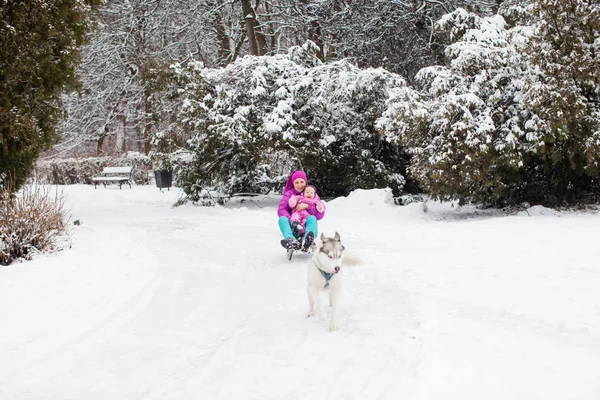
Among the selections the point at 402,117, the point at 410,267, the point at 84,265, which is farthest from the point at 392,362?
the point at 402,117

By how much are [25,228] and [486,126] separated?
28.6ft

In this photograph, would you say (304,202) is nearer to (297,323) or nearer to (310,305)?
(310,305)

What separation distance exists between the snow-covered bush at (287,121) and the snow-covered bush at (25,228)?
6790 mm

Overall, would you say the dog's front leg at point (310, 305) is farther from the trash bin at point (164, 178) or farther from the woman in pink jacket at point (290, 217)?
the trash bin at point (164, 178)

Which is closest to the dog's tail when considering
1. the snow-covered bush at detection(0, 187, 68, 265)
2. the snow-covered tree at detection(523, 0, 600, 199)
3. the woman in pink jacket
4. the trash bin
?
the woman in pink jacket

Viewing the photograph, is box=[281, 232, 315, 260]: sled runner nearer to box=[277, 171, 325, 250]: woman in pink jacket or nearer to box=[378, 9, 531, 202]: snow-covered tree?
box=[277, 171, 325, 250]: woman in pink jacket

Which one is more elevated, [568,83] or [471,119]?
[568,83]

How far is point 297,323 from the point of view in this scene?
434cm

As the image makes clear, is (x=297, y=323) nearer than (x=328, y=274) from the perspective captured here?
No

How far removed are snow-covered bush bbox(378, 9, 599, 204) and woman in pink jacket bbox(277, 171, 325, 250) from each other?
387cm

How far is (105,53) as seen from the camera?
2503cm

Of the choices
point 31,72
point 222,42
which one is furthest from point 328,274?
point 222,42

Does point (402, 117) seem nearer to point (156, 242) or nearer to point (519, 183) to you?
point (519, 183)

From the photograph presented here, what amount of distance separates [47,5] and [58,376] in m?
8.87
